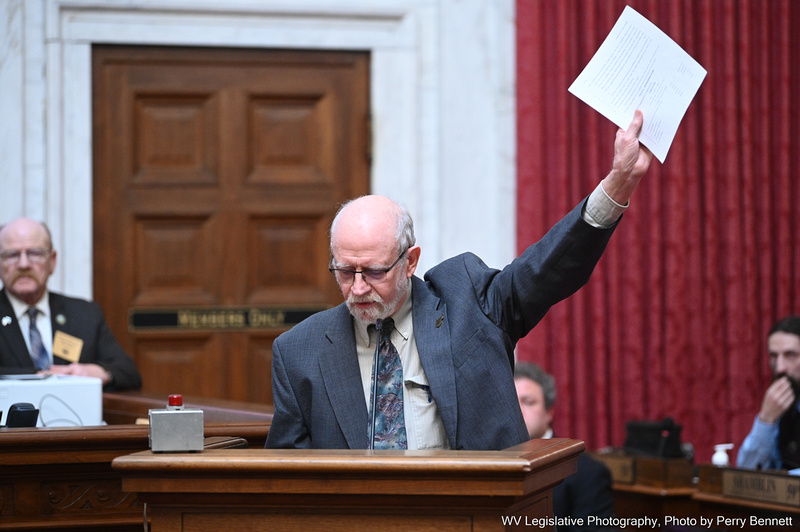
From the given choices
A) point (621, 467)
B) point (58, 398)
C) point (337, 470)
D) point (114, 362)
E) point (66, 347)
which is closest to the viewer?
point (337, 470)

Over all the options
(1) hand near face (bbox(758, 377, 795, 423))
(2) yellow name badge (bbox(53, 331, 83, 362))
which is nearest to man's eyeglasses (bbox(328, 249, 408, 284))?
(2) yellow name badge (bbox(53, 331, 83, 362))

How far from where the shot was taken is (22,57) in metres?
5.23

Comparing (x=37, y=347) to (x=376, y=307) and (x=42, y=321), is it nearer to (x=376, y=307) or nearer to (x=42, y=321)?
(x=42, y=321)

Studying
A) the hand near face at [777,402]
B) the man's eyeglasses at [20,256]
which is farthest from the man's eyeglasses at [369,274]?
the hand near face at [777,402]

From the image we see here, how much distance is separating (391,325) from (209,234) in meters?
3.07

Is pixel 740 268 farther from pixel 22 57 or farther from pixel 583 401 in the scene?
pixel 22 57

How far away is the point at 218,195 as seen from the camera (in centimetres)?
561

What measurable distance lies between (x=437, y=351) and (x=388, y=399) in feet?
0.61

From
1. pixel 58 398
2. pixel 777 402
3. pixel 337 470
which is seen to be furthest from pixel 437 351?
pixel 777 402

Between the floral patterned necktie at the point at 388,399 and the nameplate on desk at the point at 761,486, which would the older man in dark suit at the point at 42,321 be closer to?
the floral patterned necktie at the point at 388,399

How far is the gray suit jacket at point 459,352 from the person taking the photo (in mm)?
2559

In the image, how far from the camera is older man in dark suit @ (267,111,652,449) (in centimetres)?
254

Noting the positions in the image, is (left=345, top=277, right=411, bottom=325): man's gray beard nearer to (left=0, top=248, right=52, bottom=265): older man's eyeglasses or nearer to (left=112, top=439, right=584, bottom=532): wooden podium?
(left=112, top=439, right=584, bottom=532): wooden podium

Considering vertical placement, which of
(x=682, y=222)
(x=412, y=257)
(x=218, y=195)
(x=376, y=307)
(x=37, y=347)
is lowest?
(x=37, y=347)
